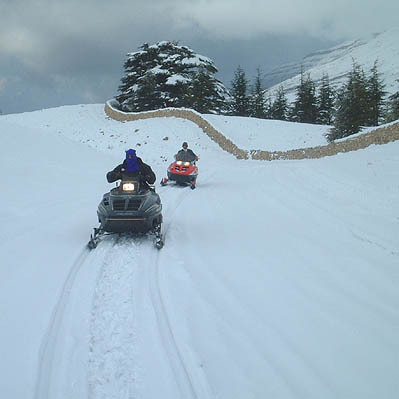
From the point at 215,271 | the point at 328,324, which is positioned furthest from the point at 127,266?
the point at 328,324

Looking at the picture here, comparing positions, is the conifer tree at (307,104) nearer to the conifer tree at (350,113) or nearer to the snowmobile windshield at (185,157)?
the conifer tree at (350,113)

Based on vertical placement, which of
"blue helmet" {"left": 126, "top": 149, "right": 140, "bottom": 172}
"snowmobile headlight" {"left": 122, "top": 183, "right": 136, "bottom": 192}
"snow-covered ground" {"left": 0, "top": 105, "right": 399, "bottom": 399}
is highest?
"blue helmet" {"left": 126, "top": 149, "right": 140, "bottom": 172}

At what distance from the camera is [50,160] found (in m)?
13.0

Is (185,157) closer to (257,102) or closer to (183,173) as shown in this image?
(183,173)

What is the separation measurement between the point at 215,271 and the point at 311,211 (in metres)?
4.20

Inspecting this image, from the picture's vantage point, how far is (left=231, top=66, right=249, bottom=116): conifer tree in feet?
124

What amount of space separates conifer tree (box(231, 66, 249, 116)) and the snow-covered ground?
3122cm

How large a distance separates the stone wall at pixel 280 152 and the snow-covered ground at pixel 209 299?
4.22m

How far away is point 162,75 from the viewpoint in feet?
116

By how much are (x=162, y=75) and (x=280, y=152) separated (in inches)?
870

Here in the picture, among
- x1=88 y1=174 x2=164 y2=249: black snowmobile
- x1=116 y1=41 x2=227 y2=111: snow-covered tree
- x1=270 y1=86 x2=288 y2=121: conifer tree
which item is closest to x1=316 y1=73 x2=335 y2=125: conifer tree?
x1=270 y1=86 x2=288 y2=121: conifer tree

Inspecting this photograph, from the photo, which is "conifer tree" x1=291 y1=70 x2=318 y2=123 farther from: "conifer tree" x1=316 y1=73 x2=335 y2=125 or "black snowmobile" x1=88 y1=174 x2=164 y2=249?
"black snowmobile" x1=88 y1=174 x2=164 y2=249

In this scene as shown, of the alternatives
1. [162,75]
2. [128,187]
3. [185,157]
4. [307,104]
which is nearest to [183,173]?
[185,157]

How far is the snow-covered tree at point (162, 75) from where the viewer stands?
111 feet
